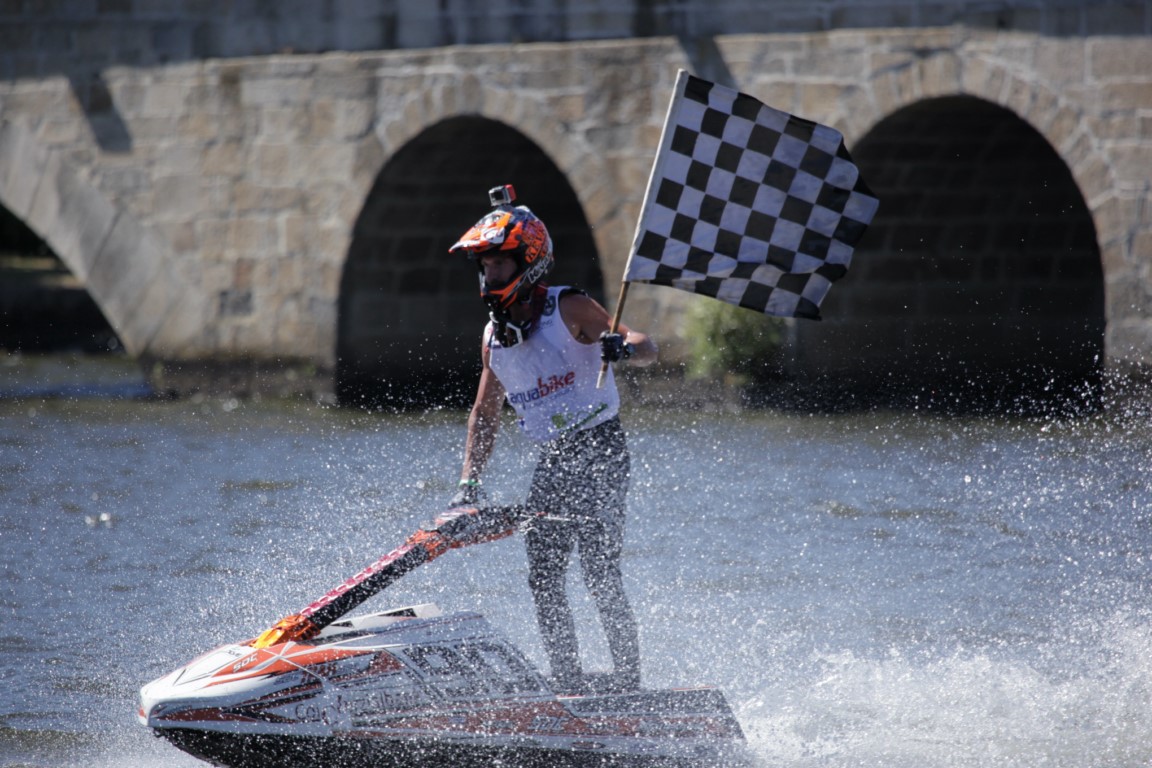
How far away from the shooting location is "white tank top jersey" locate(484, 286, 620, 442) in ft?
18.3

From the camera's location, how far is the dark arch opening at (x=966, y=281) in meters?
13.3

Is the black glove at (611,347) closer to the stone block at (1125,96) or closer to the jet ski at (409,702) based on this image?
the jet ski at (409,702)

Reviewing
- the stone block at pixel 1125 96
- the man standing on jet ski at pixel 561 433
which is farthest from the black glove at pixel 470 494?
the stone block at pixel 1125 96

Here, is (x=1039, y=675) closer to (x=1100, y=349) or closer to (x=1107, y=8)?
(x=1107, y=8)

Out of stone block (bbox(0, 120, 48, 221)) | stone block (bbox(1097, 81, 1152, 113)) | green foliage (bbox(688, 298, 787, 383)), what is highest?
stone block (bbox(1097, 81, 1152, 113))

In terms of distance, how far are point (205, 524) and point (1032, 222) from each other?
315 inches

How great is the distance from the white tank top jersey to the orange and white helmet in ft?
0.34

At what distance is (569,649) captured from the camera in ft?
18.4

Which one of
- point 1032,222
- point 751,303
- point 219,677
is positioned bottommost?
point 1032,222

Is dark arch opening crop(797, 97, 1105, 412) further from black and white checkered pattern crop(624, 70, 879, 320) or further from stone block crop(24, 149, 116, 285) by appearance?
black and white checkered pattern crop(624, 70, 879, 320)

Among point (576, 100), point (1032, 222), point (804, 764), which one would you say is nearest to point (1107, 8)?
point (1032, 222)

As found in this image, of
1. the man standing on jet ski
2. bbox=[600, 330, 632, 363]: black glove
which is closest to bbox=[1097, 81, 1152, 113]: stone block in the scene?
the man standing on jet ski

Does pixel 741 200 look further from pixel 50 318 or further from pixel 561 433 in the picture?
pixel 50 318

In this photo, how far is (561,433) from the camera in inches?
222
